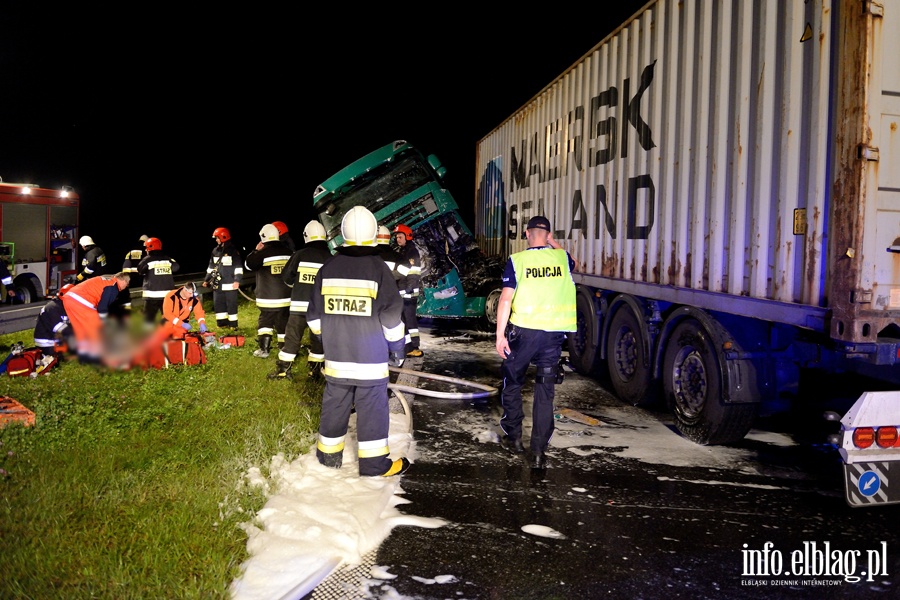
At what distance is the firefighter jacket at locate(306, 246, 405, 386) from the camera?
4207 mm

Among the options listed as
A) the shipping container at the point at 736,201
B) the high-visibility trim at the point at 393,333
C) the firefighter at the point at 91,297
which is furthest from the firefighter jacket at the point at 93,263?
the high-visibility trim at the point at 393,333

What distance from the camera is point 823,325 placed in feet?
12.6

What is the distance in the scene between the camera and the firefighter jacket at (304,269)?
6727 mm

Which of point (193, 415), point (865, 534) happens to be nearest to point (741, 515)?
point (865, 534)

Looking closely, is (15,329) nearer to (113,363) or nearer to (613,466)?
(613,466)

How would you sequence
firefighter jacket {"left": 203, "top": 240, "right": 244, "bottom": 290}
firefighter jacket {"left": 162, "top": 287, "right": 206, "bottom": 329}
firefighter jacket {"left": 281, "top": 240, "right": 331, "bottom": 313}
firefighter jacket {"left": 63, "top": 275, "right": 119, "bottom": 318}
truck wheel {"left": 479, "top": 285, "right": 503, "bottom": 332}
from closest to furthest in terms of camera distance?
1. firefighter jacket {"left": 63, "top": 275, "right": 119, "bottom": 318}
2. firefighter jacket {"left": 162, "top": 287, "right": 206, "bottom": 329}
3. firefighter jacket {"left": 281, "top": 240, "right": 331, "bottom": 313}
4. firefighter jacket {"left": 203, "top": 240, "right": 244, "bottom": 290}
5. truck wheel {"left": 479, "top": 285, "right": 503, "bottom": 332}

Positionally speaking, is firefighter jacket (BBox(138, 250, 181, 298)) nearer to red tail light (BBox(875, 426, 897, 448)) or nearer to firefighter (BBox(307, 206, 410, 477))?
firefighter (BBox(307, 206, 410, 477))

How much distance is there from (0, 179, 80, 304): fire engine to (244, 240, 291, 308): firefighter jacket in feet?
25.5

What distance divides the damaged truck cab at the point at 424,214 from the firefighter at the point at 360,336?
21.0 ft

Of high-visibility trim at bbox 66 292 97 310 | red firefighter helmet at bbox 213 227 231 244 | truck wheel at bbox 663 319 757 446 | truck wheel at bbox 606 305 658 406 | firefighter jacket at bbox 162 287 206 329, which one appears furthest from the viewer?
red firefighter helmet at bbox 213 227 231 244

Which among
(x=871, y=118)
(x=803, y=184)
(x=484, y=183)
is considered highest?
(x=484, y=183)

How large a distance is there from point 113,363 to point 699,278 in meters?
4.77

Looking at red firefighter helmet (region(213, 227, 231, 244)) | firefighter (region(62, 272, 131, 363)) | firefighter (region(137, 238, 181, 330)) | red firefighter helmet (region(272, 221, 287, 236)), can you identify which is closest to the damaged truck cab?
red firefighter helmet (region(213, 227, 231, 244))

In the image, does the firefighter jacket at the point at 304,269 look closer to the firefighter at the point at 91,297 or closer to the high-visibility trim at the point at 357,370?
the firefighter at the point at 91,297
